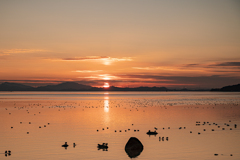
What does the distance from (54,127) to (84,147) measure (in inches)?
621

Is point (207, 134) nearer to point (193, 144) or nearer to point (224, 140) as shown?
point (224, 140)

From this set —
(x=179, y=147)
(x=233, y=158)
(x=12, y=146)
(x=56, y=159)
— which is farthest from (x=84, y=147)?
(x=233, y=158)

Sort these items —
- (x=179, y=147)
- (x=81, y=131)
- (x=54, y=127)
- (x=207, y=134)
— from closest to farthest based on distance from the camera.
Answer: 1. (x=179, y=147)
2. (x=207, y=134)
3. (x=81, y=131)
4. (x=54, y=127)

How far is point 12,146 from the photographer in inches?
1222

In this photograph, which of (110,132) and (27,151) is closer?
(27,151)

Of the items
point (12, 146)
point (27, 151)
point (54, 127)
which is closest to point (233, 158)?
point (27, 151)

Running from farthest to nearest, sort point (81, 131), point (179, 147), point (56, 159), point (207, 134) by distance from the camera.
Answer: point (81, 131) < point (207, 134) < point (179, 147) < point (56, 159)

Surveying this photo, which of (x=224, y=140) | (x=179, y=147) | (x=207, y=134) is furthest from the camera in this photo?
(x=207, y=134)

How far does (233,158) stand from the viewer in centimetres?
2623

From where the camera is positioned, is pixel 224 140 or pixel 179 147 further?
pixel 224 140

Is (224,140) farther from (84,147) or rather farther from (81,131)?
(81,131)

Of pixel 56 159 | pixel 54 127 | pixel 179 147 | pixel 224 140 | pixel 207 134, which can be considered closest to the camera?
pixel 56 159

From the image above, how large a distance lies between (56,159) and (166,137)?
568 inches

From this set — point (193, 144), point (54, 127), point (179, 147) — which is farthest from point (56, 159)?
point (54, 127)
